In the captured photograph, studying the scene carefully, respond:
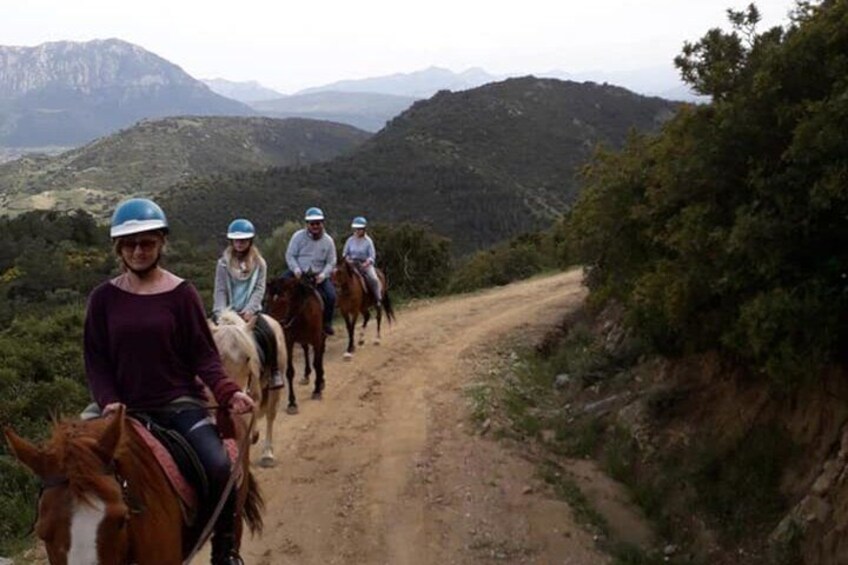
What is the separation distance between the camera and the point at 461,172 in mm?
74438

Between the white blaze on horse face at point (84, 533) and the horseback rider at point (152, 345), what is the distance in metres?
0.79

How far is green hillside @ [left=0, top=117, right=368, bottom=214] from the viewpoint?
11812 centimetres

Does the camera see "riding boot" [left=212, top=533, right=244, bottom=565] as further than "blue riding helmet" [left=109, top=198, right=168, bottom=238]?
Yes

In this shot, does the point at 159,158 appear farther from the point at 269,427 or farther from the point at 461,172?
the point at 269,427

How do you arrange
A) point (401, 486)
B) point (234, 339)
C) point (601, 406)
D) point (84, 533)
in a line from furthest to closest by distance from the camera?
1. point (601, 406)
2. point (401, 486)
3. point (234, 339)
4. point (84, 533)

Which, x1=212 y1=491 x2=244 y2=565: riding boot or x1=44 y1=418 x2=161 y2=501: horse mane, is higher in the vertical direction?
x1=44 y1=418 x2=161 y2=501: horse mane

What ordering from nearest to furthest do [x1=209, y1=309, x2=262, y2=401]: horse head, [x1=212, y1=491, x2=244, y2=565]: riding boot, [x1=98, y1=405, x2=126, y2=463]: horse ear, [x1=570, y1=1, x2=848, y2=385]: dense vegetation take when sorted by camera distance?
[x1=98, y1=405, x2=126, y2=463]: horse ear < [x1=212, y1=491, x2=244, y2=565]: riding boot < [x1=570, y1=1, x2=848, y2=385]: dense vegetation < [x1=209, y1=309, x2=262, y2=401]: horse head

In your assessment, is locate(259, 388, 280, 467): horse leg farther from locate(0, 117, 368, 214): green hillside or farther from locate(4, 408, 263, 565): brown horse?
locate(0, 117, 368, 214): green hillside

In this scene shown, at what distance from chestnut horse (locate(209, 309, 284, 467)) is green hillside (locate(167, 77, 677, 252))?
52084 millimetres

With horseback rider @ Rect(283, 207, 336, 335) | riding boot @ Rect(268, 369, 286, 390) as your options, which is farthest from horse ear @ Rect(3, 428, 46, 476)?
horseback rider @ Rect(283, 207, 336, 335)

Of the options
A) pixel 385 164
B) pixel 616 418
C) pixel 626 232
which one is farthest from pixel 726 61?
pixel 385 164

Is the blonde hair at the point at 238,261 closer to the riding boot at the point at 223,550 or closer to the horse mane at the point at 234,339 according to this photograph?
the horse mane at the point at 234,339

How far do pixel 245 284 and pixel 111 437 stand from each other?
15.7 feet

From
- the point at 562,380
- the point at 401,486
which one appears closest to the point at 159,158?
the point at 562,380
